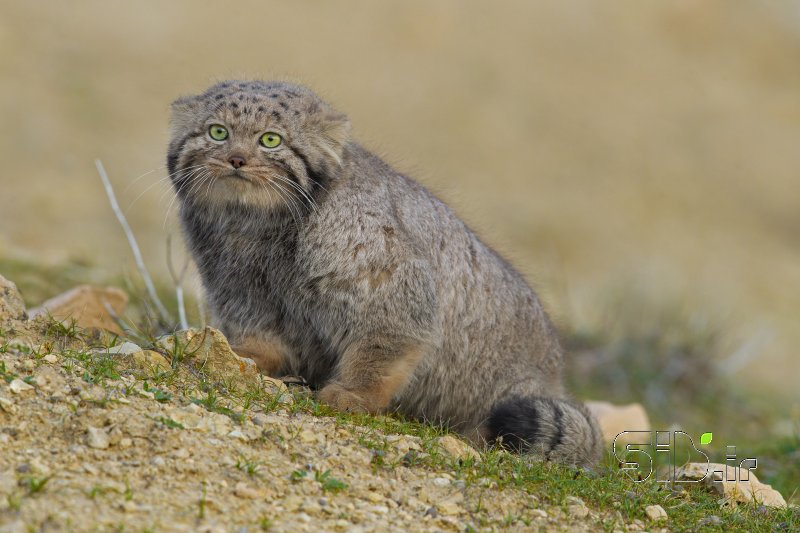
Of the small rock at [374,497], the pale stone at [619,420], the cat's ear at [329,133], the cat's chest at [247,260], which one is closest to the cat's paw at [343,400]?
the cat's chest at [247,260]

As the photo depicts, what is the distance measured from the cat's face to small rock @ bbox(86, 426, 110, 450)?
1.79m

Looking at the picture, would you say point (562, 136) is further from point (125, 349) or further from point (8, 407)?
point (8, 407)

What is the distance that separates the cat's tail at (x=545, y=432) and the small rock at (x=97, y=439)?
236cm

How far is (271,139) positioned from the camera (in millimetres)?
6160

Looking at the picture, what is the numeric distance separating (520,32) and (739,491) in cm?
2664

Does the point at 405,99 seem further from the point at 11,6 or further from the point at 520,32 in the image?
the point at 11,6

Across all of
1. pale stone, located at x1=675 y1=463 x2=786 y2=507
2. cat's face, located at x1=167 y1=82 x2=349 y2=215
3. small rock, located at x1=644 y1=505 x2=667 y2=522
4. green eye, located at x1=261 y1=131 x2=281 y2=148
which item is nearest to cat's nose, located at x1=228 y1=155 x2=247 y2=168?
cat's face, located at x1=167 y1=82 x2=349 y2=215

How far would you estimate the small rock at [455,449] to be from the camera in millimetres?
5609

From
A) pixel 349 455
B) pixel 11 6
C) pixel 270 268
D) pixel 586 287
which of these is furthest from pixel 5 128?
pixel 349 455

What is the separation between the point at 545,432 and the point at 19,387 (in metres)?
2.97

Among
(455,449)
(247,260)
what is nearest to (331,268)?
(247,260)

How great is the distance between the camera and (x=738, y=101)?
1187 inches

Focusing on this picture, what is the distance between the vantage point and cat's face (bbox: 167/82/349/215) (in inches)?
239

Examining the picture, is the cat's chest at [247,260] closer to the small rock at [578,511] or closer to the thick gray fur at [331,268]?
the thick gray fur at [331,268]
